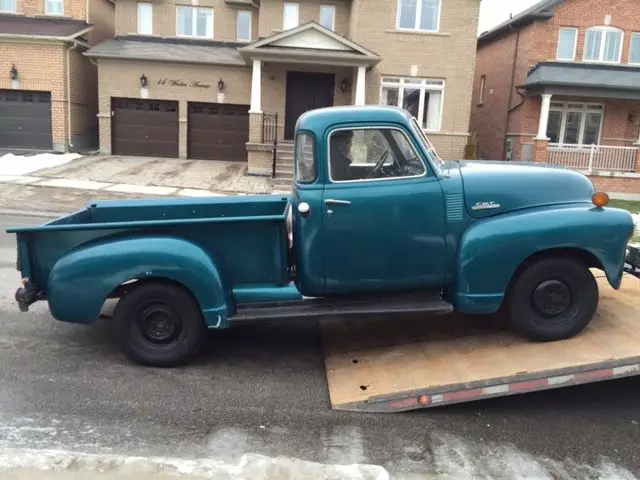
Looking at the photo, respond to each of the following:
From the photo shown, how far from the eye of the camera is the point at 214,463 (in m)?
3.23

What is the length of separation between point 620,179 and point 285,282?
1967cm

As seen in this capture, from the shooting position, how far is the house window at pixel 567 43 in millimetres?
22750

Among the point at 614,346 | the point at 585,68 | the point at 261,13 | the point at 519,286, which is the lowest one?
the point at 614,346

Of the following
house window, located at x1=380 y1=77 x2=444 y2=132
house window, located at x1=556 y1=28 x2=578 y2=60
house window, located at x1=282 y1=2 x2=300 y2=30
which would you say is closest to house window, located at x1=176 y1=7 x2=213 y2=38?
house window, located at x1=282 y1=2 x2=300 y2=30

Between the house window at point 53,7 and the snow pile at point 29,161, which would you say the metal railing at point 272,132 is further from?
the house window at point 53,7

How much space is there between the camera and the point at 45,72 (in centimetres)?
2245

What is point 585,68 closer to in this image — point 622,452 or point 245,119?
point 245,119

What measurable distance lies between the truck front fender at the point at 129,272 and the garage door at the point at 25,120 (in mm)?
21032

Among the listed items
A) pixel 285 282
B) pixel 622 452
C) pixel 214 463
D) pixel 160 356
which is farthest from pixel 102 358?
pixel 622 452

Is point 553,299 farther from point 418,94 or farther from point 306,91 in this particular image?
point 306,91

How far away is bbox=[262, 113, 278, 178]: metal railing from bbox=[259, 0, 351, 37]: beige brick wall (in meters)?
3.30

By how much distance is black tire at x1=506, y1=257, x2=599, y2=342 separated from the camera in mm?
4523

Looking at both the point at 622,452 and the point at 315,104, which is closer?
the point at 622,452

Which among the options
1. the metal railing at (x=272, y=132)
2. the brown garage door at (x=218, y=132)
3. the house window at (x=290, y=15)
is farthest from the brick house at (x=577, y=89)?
the brown garage door at (x=218, y=132)
